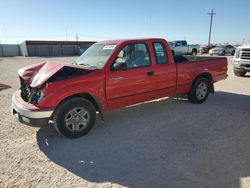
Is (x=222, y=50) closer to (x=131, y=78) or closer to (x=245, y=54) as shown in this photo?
(x=245, y=54)

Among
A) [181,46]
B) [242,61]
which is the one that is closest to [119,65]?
[242,61]

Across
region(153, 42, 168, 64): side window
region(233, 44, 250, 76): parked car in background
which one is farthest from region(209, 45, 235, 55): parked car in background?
region(153, 42, 168, 64): side window

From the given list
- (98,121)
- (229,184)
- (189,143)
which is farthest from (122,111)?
(229,184)

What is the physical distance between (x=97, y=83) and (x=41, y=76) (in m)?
1.06

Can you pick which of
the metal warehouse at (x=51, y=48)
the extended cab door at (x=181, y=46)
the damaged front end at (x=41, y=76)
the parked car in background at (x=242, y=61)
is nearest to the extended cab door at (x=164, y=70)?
the damaged front end at (x=41, y=76)

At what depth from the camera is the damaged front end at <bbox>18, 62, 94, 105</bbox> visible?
13.4 ft

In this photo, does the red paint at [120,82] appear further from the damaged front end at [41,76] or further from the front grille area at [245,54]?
the front grille area at [245,54]

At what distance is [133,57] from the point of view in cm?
513

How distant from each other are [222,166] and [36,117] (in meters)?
3.11

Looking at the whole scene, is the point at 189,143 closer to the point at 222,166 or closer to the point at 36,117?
the point at 222,166

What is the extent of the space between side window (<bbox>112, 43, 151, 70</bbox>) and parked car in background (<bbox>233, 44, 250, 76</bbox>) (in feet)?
24.6

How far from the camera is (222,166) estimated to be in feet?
11.0

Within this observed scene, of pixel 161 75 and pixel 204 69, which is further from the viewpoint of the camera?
pixel 204 69

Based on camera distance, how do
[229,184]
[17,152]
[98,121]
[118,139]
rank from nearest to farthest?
1. [229,184]
2. [17,152]
3. [118,139]
4. [98,121]
